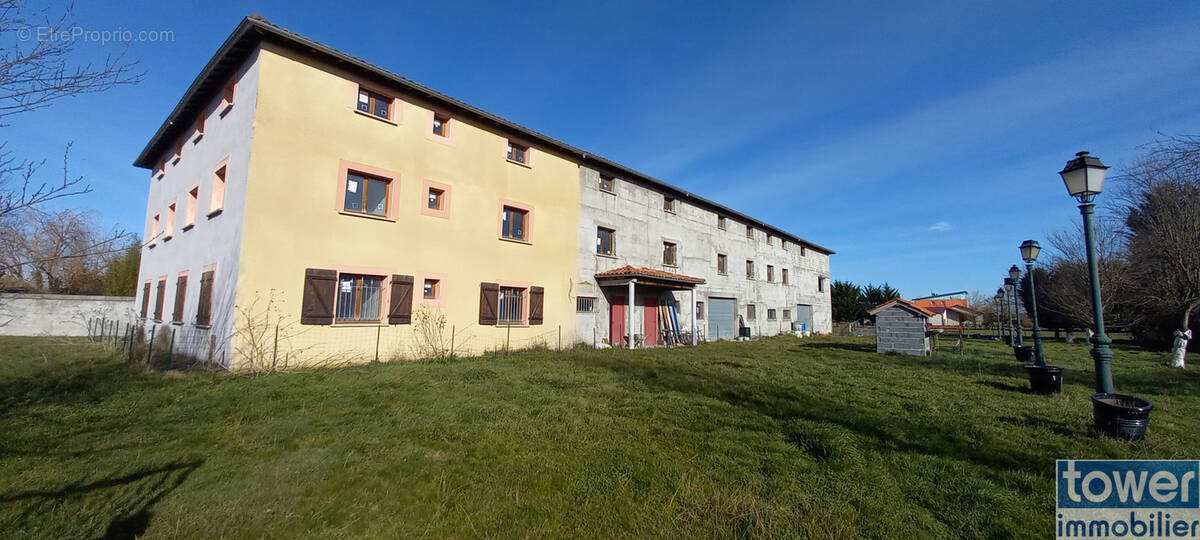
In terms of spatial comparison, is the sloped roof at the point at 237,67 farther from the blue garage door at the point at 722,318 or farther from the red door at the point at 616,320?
the blue garage door at the point at 722,318

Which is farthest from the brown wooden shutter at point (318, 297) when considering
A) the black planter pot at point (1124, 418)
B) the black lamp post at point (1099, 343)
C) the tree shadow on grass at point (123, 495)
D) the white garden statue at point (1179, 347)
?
the white garden statue at point (1179, 347)

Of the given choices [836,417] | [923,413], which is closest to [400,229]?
[836,417]

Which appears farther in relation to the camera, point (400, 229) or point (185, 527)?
point (400, 229)

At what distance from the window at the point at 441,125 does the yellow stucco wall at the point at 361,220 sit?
347 mm

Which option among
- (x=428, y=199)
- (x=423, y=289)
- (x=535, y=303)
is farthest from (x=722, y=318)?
(x=428, y=199)

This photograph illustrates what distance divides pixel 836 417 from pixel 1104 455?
8.24 feet

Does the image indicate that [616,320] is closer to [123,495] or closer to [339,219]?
[339,219]

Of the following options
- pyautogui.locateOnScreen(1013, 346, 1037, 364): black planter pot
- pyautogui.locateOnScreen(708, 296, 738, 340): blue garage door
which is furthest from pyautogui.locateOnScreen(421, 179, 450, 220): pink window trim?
pyautogui.locateOnScreen(1013, 346, 1037, 364): black planter pot

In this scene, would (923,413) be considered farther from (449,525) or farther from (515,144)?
(515,144)

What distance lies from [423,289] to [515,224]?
396cm

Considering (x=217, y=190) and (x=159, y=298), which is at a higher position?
(x=217, y=190)

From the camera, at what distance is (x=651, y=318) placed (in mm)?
18469

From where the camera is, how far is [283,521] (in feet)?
10.6

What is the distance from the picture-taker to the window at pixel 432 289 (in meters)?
12.1
